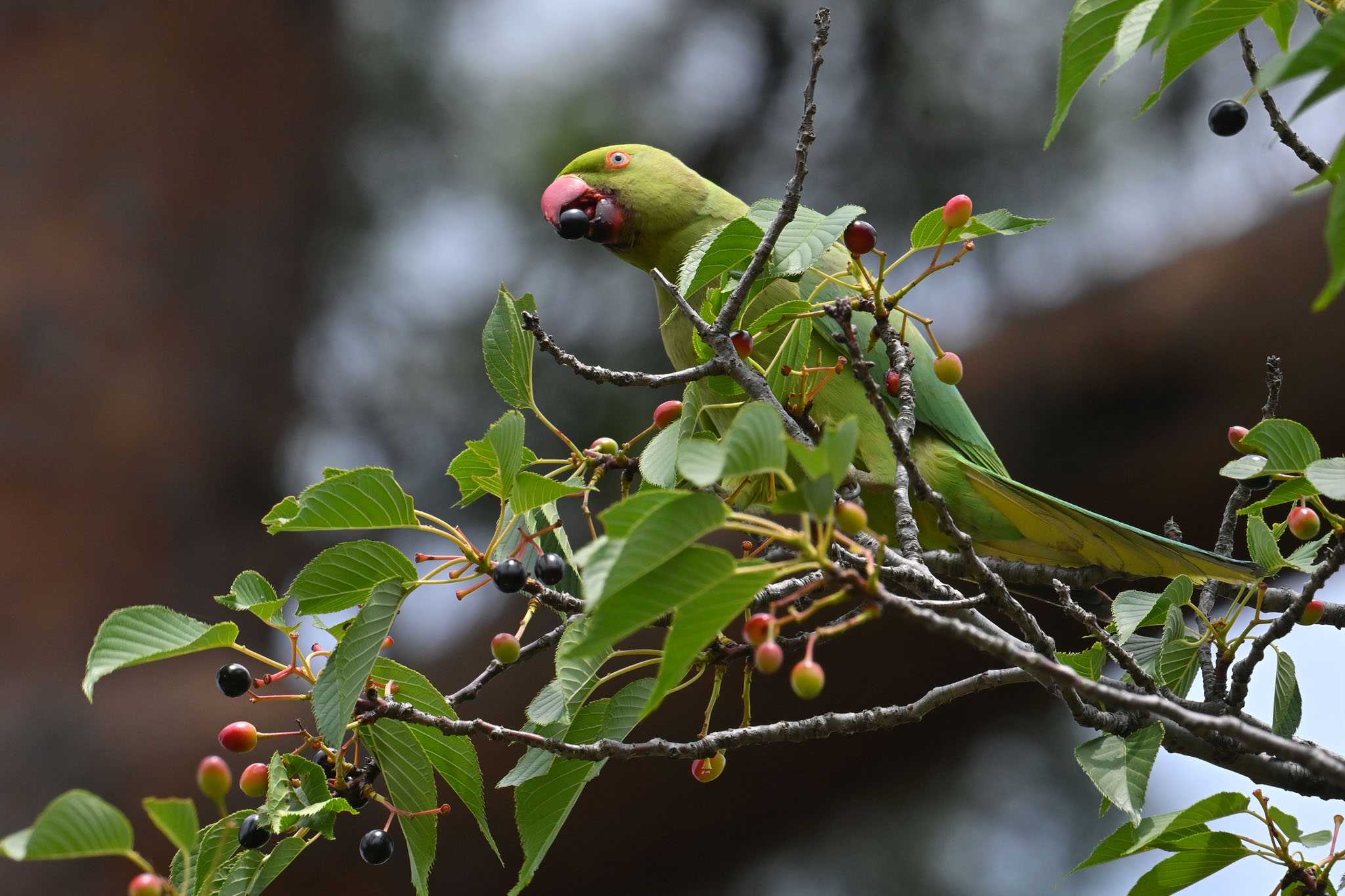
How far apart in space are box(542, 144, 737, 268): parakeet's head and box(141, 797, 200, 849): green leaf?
54.7 inches

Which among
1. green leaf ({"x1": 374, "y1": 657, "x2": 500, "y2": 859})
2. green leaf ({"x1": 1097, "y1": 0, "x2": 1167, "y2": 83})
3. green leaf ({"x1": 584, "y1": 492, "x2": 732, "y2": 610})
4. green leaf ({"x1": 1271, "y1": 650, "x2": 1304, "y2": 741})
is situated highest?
green leaf ({"x1": 1097, "y1": 0, "x2": 1167, "y2": 83})

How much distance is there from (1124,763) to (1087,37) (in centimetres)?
55

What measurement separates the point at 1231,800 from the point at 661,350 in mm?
2392

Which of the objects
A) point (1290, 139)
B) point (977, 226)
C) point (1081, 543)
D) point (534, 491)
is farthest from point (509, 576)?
point (1081, 543)

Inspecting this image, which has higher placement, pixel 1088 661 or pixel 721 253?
pixel 721 253

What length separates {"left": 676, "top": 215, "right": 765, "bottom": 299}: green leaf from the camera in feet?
3.18

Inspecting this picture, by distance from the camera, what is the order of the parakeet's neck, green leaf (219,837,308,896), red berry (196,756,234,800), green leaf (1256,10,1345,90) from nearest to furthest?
green leaf (1256,10,1345,90) < red berry (196,756,234,800) < green leaf (219,837,308,896) < the parakeet's neck

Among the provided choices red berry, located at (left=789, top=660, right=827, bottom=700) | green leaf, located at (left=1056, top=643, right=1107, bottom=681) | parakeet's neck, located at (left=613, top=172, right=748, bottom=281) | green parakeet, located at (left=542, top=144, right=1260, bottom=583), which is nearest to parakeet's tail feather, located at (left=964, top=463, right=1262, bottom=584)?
green parakeet, located at (left=542, top=144, right=1260, bottom=583)

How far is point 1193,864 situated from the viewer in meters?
0.87

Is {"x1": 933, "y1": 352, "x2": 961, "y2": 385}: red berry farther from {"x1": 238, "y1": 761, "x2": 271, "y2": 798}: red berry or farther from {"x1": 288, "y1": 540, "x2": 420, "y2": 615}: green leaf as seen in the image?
{"x1": 238, "y1": 761, "x2": 271, "y2": 798}: red berry

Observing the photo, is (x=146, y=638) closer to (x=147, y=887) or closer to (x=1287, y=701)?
(x=147, y=887)

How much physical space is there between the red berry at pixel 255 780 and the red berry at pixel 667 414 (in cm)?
50

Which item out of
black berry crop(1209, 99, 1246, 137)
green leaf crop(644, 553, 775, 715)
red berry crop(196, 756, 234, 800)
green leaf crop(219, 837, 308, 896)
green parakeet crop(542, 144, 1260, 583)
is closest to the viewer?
green leaf crop(644, 553, 775, 715)

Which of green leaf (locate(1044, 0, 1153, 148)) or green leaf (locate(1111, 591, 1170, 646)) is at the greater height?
green leaf (locate(1044, 0, 1153, 148))
